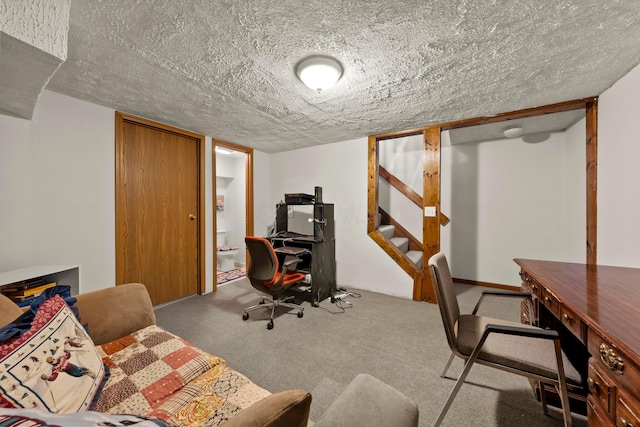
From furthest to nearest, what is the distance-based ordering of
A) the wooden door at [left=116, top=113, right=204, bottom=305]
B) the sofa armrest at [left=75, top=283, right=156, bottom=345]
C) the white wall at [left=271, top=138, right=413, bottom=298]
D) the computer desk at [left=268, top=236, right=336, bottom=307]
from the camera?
the white wall at [left=271, top=138, right=413, bottom=298]
the computer desk at [left=268, top=236, right=336, bottom=307]
the wooden door at [left=116, top=113, right=204, bottom=305]
the sofa armrest at [left=75, top=283, right=156, bottom=345]

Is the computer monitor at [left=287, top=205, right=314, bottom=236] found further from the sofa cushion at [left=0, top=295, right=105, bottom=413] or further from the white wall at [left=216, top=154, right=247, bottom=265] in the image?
the sofa cushion at [left=0, top=295, right=105, bottom=413]

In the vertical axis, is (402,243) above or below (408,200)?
below

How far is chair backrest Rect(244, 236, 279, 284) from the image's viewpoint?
230 centimetres

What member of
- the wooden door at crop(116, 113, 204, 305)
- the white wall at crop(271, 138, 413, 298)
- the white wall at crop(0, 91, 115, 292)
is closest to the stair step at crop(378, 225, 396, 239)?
the white wall at crop(271, 138, 413, 298)

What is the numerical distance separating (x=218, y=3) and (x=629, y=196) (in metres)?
3.07

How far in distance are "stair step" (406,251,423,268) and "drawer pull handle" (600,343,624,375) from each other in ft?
8.87

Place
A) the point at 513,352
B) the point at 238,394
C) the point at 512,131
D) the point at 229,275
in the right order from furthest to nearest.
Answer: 1. the point at 229,275
2. the point at 512,131
3. the point at 513,352
4. the point at 238,394

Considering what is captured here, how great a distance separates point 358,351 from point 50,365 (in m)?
1.80

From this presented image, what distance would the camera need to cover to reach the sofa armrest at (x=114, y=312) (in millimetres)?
1336

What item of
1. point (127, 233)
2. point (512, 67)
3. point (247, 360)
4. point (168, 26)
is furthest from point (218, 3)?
point (127, 233)

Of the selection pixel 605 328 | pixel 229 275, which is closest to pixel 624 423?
pixel 605 328

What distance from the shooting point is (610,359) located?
770 millimetres

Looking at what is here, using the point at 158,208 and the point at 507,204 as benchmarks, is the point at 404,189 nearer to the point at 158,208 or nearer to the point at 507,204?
the point at 507,204

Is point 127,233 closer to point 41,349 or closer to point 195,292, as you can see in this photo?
point 195,292
